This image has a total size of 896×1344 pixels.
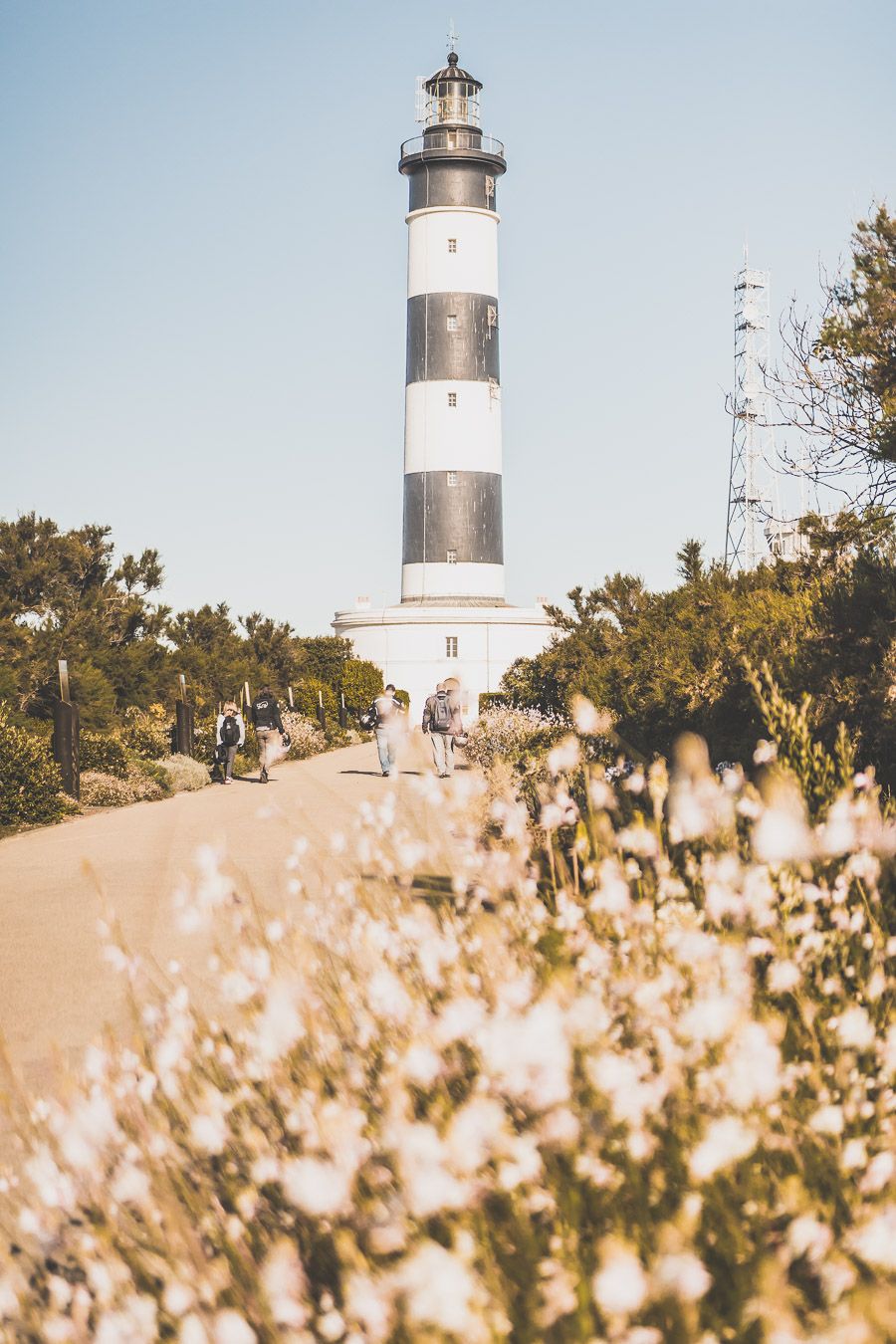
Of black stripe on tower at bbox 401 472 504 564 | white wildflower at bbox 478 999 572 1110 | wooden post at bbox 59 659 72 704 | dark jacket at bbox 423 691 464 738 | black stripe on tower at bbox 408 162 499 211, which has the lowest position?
white wildflower at bbox 478 999 572 1110

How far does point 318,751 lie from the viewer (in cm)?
3195

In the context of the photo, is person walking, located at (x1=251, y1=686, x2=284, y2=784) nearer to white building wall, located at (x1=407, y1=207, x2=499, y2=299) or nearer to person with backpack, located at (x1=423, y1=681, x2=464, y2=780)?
person with backpack, located at (x1=423, y1=681, x2=464, y2=780)

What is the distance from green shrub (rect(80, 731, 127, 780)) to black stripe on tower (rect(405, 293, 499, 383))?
89.2ft

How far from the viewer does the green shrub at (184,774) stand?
2108cm

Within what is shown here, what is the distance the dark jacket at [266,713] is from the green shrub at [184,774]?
1.37m

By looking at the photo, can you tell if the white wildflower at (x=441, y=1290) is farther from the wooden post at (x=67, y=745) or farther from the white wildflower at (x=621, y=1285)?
the wooden post at (x=67, y=745)

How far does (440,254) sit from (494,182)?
13.6 feet

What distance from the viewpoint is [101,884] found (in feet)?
18.1

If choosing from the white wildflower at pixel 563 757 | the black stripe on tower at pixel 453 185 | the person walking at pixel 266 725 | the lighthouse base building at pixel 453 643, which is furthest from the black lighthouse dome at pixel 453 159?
the white wildflower at pixel 563 757

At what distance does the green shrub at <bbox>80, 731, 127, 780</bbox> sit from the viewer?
66.2 feet

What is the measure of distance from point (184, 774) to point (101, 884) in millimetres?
16304

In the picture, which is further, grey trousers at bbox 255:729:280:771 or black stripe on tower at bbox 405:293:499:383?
black stripe on tower at bbox 405:293:499:383

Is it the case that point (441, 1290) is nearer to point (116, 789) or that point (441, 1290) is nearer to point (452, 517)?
point (116, 789)

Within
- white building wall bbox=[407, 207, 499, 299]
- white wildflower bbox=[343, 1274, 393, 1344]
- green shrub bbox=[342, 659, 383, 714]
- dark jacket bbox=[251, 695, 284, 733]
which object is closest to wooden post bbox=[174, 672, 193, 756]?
dark jacket bbox=[251, 695, 284, 733]
